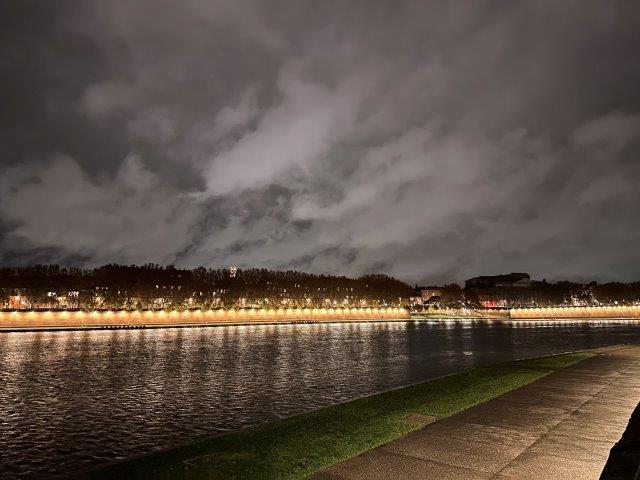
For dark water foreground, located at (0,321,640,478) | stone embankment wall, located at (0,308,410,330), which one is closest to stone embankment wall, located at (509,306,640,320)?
stone embankment wall, located at (0,308,410,330)

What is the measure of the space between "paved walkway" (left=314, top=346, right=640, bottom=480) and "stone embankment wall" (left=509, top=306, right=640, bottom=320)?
617 feet

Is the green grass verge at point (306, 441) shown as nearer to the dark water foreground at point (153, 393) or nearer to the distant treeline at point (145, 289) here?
the dark water foreground at point (153, 393)

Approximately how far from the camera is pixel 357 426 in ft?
44.4

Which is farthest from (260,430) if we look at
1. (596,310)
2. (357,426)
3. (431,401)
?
(596,310)

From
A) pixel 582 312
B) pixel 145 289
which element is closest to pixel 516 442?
pixel 145 289

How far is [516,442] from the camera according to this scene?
1074 cm

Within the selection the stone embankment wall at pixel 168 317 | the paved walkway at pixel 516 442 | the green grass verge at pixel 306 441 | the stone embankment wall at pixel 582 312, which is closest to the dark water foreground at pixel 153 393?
the green grass verge at pixel 306 441

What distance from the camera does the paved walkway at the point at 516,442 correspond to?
29.3 feet

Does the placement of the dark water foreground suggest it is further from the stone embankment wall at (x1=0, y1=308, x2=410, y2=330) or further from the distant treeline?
the distant treeline

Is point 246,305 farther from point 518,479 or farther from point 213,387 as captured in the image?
point 518,479

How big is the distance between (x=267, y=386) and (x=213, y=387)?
2515 mm

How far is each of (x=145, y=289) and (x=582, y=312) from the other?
150 meters

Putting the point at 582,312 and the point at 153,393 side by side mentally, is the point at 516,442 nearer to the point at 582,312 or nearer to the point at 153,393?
the point at 153,393

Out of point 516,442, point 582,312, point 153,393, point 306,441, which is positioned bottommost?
point 153,393
